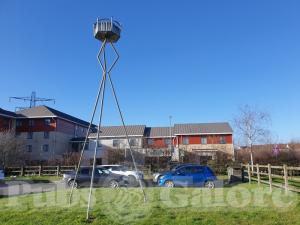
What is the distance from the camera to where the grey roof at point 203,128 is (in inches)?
1972

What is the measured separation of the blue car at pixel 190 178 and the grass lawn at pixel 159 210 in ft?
24.7

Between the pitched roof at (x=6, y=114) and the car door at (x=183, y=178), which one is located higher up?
the pitched roof at (x=6, y=114)

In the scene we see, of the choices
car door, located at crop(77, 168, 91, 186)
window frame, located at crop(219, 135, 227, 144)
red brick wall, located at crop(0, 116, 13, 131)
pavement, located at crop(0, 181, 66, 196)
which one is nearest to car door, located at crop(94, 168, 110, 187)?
car door, located at crop(77, 168, 91, 186)

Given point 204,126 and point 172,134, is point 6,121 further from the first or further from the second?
point 204,126

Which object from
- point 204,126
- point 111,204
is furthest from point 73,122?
point 111,204

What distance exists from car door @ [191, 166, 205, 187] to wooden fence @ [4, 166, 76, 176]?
1615 cm

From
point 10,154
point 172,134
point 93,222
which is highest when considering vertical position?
point 172,134

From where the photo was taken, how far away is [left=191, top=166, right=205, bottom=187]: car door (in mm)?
18328

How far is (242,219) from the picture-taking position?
24.7ft

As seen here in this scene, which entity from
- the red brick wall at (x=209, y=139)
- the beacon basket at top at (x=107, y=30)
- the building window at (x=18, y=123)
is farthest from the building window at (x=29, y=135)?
the beacon basket at top at (x=107, y=30)

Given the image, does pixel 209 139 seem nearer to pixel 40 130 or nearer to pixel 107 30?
pixel 40 130

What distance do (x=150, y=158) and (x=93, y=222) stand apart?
35417mm

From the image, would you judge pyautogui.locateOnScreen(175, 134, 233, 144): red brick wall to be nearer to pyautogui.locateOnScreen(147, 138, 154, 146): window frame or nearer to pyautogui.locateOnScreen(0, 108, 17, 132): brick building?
pyautogui.locateOnScreen(147, 138, 154, 146): window frame

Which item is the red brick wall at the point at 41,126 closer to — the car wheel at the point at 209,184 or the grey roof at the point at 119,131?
the grey roof at the point at 119,131
